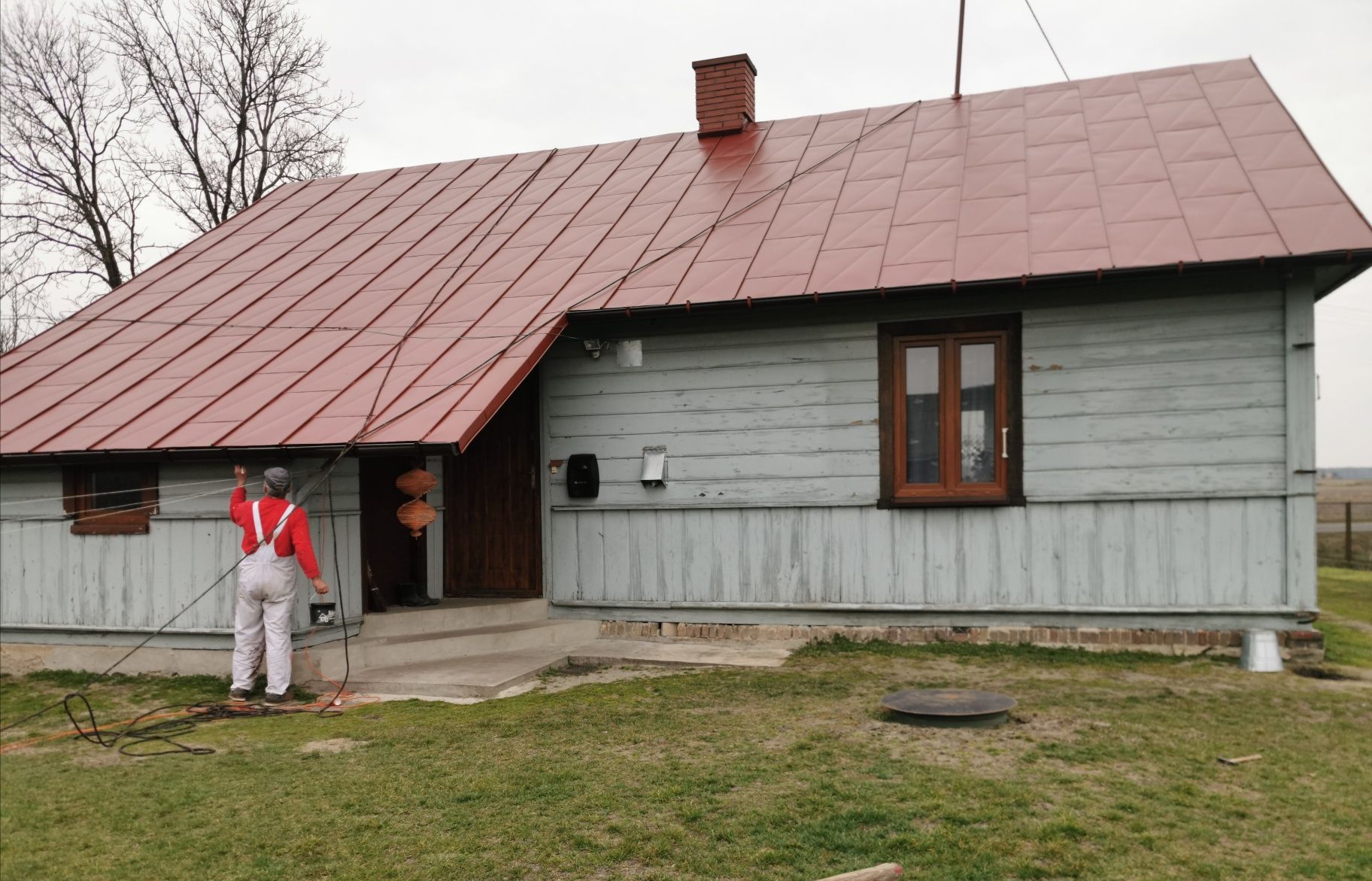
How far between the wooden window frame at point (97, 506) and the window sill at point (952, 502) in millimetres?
6514

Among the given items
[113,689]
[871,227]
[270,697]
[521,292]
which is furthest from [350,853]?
[871,227]

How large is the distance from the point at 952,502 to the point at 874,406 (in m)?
1.11

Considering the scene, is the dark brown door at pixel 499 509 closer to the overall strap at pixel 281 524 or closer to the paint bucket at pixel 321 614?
the paint bucket at pixel 321 614

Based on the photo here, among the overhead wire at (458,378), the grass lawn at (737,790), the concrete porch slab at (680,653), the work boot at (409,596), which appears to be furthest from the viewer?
the work boot at (409,596)

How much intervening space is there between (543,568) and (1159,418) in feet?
19.4

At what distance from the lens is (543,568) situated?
434 inches

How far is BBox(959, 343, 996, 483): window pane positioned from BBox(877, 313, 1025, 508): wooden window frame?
0.18ft

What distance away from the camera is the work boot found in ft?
35.7

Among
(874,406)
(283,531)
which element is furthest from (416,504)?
(874,406)

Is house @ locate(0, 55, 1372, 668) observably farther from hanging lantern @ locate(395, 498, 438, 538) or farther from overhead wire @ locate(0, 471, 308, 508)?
→ hanging lantern @ locate(395, 498, 438, 538)

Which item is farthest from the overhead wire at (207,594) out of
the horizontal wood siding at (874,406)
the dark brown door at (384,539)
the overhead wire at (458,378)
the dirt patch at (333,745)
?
the horizontal wood siding at (874,406)

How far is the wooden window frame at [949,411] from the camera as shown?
9.62 metres

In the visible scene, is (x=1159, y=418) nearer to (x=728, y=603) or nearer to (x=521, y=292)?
(x=728, y=603)

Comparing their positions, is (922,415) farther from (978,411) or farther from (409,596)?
(409,596)
